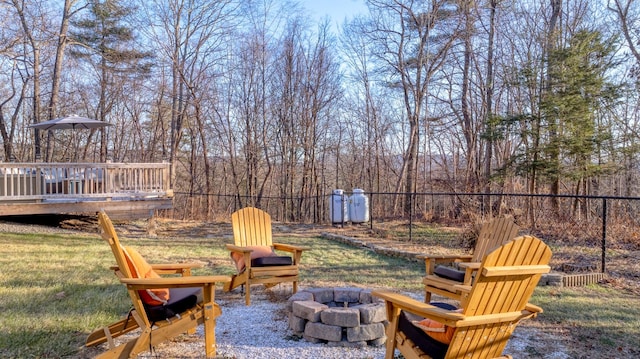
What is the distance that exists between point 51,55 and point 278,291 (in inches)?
575

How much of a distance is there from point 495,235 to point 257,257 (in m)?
2.34

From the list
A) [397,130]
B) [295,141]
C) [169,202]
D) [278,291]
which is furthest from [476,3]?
[278,291]

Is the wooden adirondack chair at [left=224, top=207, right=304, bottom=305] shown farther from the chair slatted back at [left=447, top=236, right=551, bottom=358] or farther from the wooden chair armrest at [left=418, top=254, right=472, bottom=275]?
the chair slatted back at [left=447, top=236, right=551, bottom=358]

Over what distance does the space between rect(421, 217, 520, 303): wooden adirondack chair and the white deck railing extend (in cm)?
749

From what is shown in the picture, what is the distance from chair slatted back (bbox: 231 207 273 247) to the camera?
4.75 metres

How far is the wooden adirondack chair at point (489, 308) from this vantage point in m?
2.09

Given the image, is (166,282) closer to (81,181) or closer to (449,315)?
(449,315)

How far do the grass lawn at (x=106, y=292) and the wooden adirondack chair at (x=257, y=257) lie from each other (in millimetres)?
418

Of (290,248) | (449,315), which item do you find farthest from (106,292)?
(449,315)

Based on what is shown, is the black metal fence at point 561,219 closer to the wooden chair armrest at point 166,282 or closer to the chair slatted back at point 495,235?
the chair slatted back at point 495,235

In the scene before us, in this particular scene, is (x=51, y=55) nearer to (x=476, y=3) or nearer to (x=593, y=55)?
(x=476, y=3)

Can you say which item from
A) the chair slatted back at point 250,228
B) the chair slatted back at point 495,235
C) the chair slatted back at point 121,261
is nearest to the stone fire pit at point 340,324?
the chair slatted back at point 121,261

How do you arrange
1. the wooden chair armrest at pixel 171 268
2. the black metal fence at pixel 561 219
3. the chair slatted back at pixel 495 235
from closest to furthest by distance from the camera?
the wooden chair armrest at pixel 171 268, the chair slatted back at pixel 495 235, the black metal fence at pixel 561 219

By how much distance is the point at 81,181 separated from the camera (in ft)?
29.3
